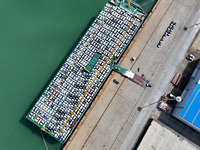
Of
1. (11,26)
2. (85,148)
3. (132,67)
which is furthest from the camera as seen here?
(11,26)

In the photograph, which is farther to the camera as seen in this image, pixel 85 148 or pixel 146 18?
pixel 146 18

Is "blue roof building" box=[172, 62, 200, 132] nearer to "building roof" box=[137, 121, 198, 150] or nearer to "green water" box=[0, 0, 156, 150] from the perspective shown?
"building roof" box=[137, 121, 198, 150]

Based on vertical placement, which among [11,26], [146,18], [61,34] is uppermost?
[146,18]

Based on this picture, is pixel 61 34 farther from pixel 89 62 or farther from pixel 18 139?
pixel 18 139

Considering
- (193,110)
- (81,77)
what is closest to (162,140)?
(193,110)

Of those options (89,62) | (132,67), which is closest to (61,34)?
(89,62)

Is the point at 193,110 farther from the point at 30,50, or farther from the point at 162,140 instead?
the point at 30,50

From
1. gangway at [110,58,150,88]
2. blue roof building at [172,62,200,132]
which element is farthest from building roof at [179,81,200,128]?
gangway at [110,58,150,88]

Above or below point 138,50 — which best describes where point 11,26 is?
below
